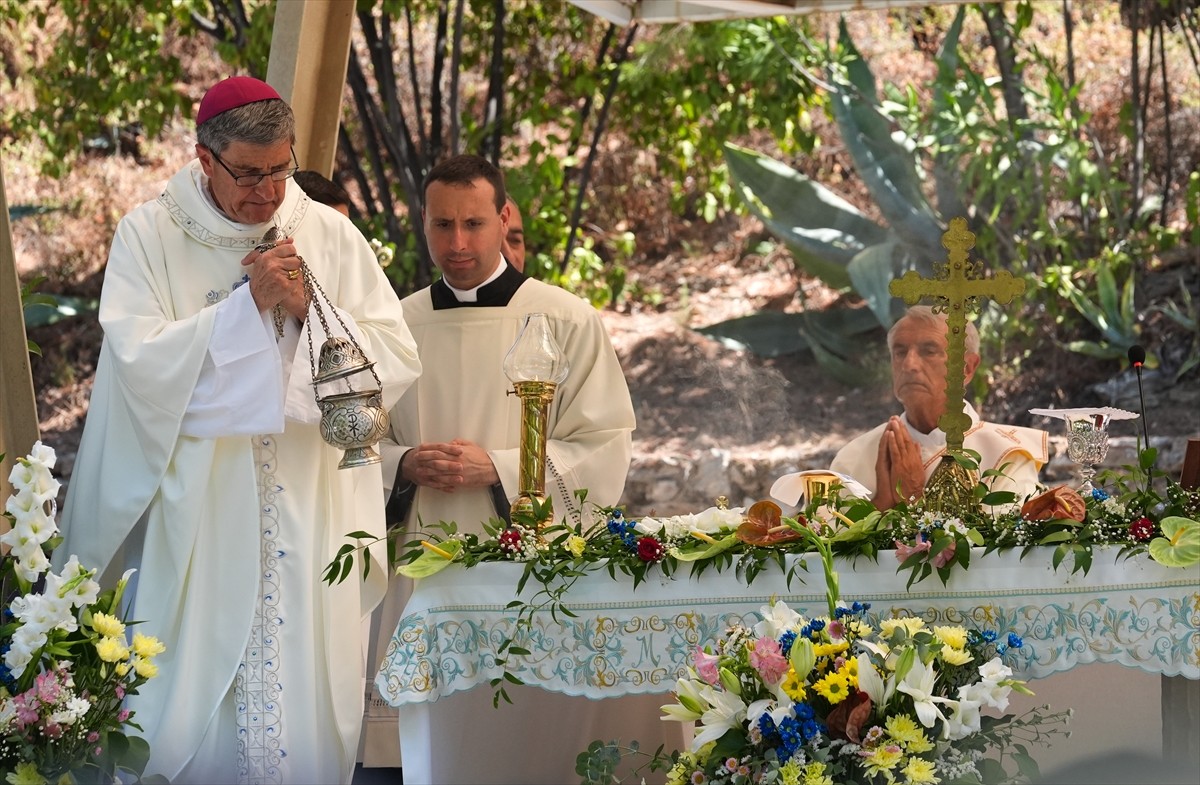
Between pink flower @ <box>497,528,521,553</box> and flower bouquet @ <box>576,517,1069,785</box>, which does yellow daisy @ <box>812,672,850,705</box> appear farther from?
pink flower @ <box>497,528,521,553</box>

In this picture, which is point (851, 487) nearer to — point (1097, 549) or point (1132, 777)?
point (1097, 549)

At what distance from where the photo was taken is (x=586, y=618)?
3416mm

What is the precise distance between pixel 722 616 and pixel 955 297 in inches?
36.3

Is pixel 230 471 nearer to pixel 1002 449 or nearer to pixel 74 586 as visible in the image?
pixel 74 586

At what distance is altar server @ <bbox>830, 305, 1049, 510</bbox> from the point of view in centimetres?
401

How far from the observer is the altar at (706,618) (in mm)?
3236

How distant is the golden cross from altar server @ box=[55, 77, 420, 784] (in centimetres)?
130

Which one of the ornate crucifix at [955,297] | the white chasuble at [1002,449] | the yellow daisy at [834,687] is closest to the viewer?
the yellow daisy at [834,687]

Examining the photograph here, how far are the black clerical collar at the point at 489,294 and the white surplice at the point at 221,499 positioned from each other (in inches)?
30.9

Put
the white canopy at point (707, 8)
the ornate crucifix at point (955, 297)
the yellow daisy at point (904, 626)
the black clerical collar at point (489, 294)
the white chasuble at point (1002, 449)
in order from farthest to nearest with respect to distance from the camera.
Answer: the white canopy at point (707, 8)
the black clerical collar at point (489, 294)
the white chasuble at point (1002, 449)
the ornate crucifix at point (955, 297)
the yellow daisy at point (904, 626)

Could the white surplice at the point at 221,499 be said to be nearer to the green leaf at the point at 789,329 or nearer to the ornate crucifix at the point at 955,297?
the ornate crucifix at the point at 955,297

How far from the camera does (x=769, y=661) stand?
304 cm

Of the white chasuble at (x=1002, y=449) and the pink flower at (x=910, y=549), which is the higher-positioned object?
the white chasuble at (x=1002, y=449)

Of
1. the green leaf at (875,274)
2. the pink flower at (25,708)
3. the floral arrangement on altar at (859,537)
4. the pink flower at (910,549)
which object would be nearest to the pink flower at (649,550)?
the floral arrangement on altar at (859,537)
